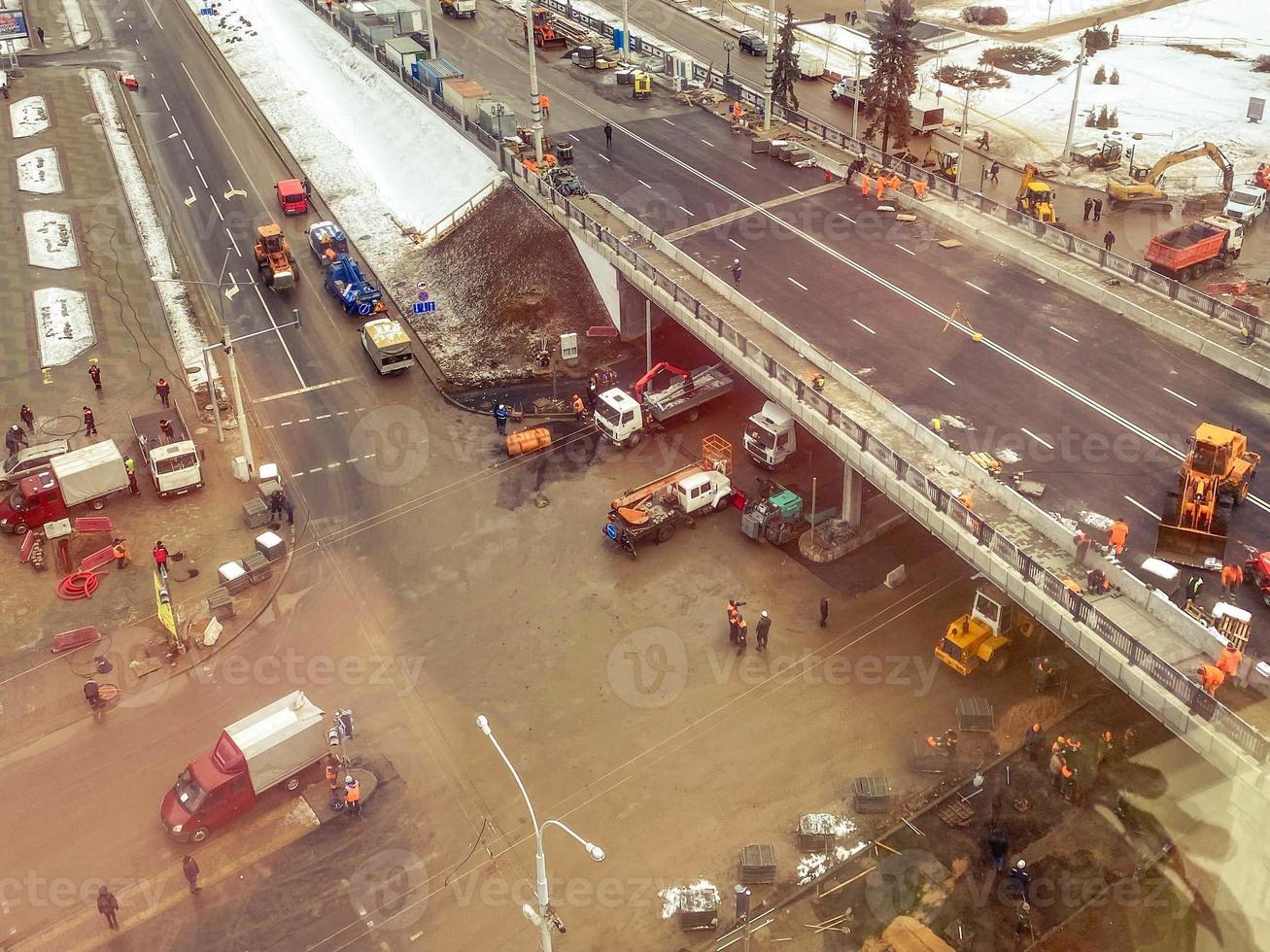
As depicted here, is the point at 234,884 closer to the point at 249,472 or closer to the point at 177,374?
the point at 249,472

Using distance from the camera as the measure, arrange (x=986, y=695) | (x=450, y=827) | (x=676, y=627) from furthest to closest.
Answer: (x=676, y=627) → (x=986, y=695) → (x=450, y=827)

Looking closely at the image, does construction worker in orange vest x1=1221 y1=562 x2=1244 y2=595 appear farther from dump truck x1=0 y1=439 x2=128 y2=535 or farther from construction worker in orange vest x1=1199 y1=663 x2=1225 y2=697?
dump truck x1=0 y1=439 x2=128 y2=535

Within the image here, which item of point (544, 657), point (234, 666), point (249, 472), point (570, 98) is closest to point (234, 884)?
point (234, 666)

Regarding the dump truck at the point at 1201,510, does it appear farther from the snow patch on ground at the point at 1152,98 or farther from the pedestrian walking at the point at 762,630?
the snow patch on ground at the point at 1152,98

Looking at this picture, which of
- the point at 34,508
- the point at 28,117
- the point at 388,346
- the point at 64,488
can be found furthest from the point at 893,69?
the point at 28,117

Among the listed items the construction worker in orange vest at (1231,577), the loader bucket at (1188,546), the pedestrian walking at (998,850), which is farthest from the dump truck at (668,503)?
the construction worker in orange vest at (1231,577)

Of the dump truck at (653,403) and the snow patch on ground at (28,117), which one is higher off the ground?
the snow patch on ground at (28,117)
